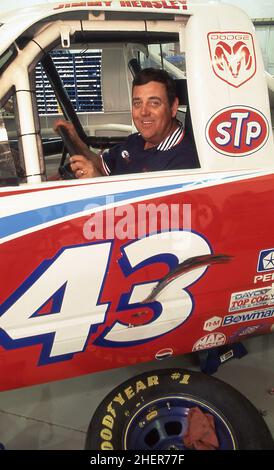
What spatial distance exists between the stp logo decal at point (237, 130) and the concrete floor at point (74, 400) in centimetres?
124

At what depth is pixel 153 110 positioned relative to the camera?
168cm

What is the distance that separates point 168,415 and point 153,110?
4.20 ft

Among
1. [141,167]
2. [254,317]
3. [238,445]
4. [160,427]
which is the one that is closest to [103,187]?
[141,167]

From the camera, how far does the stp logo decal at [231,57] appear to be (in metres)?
1.35

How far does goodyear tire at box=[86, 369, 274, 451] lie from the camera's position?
4.98ft

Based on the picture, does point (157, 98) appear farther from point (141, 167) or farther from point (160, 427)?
point (160, 427)

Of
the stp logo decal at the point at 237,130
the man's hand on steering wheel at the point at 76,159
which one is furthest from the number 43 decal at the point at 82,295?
the man's hand on steering wheel at the point at 76,159

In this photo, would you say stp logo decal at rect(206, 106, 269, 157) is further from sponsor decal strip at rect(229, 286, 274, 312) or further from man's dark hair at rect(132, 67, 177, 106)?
sponsor decal strip at rect(229, 286, 274, 312)

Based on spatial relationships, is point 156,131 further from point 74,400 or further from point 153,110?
point 74,400

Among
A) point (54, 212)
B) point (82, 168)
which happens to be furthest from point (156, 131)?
point (54, 212)

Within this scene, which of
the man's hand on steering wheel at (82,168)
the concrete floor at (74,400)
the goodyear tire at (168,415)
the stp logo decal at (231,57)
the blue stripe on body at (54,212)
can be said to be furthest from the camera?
the concrete floor at (74,400)

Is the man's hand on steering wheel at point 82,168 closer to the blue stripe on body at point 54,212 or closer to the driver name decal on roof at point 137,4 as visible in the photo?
the blue stripe on body at point 54,212

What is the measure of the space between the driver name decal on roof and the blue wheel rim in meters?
1.49
